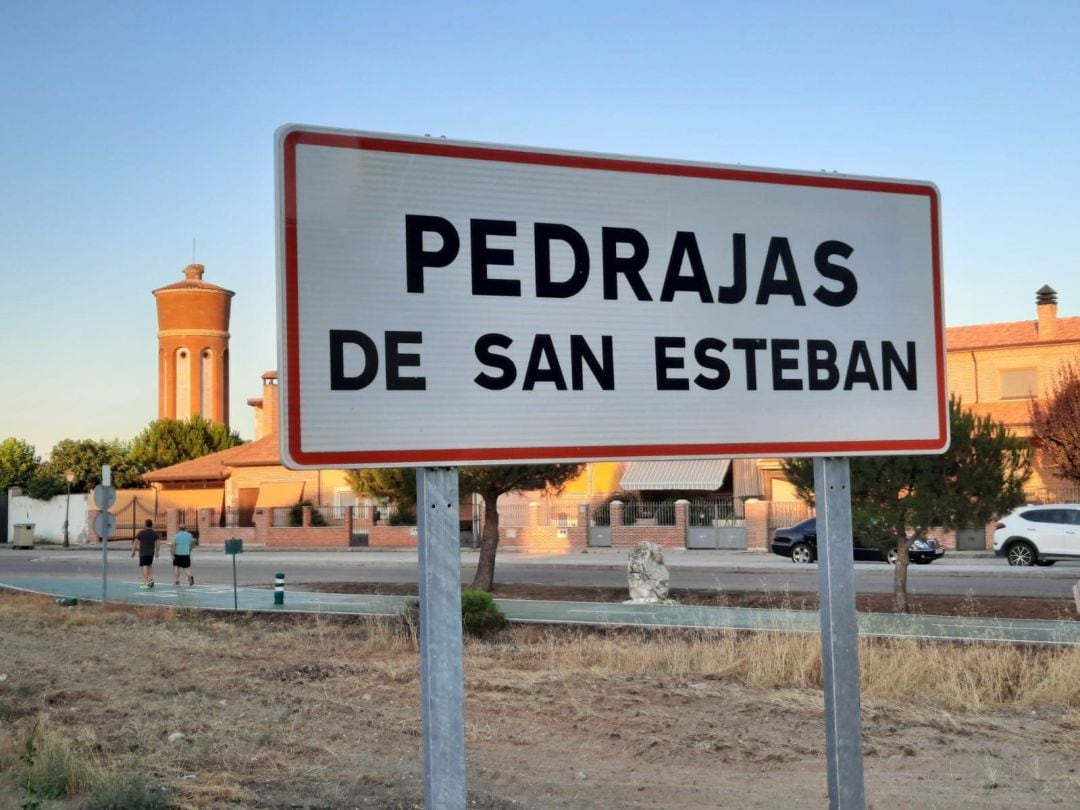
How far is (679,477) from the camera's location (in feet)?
144

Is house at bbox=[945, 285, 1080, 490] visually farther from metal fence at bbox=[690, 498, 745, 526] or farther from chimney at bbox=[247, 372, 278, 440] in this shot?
chimney at bbox=[247, 372, 278, 440]

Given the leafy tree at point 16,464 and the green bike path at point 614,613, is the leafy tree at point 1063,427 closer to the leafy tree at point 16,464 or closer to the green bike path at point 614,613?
the green bike path at point 614,613

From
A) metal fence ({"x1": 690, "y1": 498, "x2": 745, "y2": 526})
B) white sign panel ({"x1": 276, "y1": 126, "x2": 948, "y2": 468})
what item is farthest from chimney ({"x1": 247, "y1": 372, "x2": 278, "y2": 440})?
white sign panel ({"x1": 276, "y1": 126, "x2": 948, "y2": 468})

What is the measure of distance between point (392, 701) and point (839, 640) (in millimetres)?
8709

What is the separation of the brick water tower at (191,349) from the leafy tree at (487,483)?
5801cm

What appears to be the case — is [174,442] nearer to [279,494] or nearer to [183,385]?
[183,385]

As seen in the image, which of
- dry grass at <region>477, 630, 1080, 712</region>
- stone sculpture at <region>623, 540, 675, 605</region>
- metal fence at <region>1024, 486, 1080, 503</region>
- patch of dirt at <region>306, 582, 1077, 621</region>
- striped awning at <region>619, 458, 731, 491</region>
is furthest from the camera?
striped awning at <region>619, 458, 731, 491</region>

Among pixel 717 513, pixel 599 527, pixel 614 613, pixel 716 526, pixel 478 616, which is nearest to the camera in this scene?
pixel 478 616

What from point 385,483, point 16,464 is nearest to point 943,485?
point 385,483

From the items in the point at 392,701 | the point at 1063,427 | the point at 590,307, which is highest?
the point at 1063,427

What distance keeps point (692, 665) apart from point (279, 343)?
11.0 metres

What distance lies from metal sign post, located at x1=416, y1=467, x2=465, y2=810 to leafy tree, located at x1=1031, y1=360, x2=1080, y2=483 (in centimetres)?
4213

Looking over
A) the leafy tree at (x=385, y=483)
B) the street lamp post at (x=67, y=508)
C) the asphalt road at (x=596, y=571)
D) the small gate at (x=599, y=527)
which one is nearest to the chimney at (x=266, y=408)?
the street lamp post at (x=67, y=508)

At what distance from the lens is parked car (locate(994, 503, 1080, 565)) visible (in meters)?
29.9
